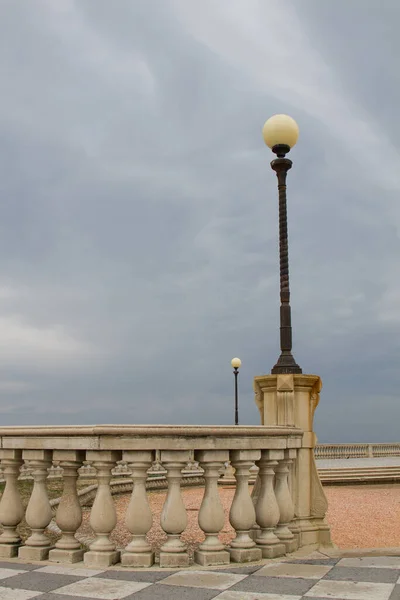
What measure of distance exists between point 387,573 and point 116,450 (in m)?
2.47

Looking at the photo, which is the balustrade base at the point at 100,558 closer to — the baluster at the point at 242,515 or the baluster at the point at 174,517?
the baluster at the point at 174,517

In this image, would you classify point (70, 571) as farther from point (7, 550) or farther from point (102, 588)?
point (7, 550)

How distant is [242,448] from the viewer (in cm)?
560

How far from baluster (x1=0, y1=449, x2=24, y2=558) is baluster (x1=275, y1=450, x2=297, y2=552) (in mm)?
2568

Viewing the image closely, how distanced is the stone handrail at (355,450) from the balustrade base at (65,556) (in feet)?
81.4

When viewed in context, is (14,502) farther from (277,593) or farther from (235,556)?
(277,593)

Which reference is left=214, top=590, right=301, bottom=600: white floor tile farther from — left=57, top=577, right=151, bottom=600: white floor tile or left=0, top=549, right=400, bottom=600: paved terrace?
left=57, top=577, right=151, bottom=600: white floor tile

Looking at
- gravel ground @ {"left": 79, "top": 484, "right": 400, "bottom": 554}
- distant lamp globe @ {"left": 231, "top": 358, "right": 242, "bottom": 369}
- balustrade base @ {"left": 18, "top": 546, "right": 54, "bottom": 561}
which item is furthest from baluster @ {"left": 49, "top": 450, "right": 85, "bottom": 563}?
distant lamp globe @ {"left": 231, "top": 358, "right": 242, "bottom": 369}

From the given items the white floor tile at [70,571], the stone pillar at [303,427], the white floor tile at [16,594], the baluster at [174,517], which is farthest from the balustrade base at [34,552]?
the stone pillar at [303,427]

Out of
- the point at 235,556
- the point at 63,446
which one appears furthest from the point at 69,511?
the point at 235,556

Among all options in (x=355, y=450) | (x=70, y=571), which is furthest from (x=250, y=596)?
(x=355, y=450)

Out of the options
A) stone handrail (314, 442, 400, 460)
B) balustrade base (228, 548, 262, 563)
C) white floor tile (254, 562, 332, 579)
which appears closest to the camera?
white floor tile (254, 562, 332, 579)

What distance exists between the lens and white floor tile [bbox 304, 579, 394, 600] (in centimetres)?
432

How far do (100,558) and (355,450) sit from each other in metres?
27.7
